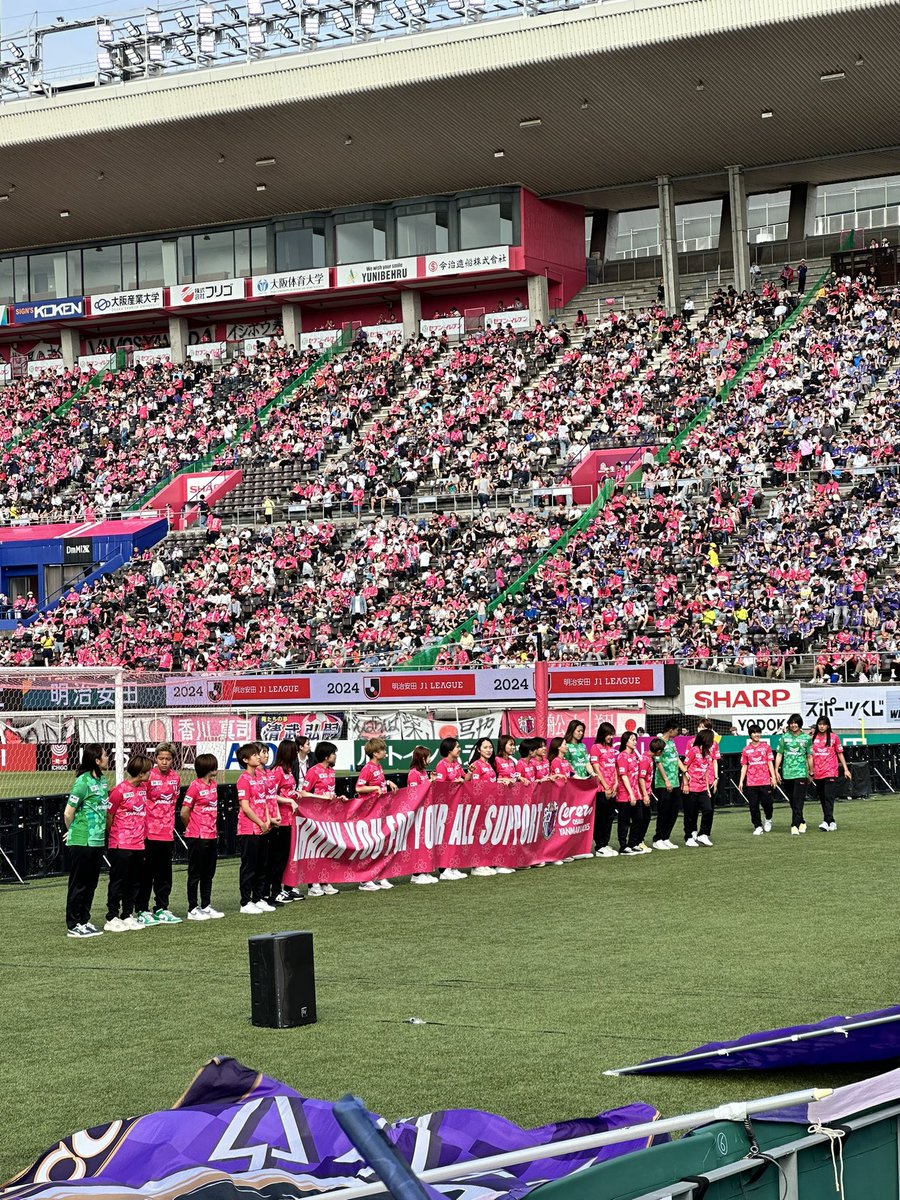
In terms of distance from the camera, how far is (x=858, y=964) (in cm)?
1147

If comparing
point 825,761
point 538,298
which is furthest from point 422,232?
point 825,761

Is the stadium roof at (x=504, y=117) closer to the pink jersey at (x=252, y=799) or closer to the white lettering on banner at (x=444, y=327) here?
the white lettering on banner at (x=444, y=327)

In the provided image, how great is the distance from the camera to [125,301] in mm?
58406

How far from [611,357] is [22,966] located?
1523 inches

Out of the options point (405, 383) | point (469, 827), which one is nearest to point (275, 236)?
point (405, 383)

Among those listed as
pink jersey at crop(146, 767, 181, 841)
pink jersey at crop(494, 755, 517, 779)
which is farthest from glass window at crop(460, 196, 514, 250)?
pink jersey at crop(146, 767, 181, 841)

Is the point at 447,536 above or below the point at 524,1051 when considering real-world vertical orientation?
above

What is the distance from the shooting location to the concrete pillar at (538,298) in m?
53.6

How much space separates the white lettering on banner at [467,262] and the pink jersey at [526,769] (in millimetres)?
34460

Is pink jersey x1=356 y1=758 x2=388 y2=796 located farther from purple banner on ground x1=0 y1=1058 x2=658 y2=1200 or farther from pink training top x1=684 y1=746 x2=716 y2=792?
purple banner on ground x1=0 y1=1058 x2=658 y2=1200

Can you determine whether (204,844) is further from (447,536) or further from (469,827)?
(447,536)

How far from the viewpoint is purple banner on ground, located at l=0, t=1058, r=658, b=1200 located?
528 centimetres

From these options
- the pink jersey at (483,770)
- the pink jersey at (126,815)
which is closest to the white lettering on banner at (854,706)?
the pink jersey at (483,770)

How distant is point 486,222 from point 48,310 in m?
17.7
